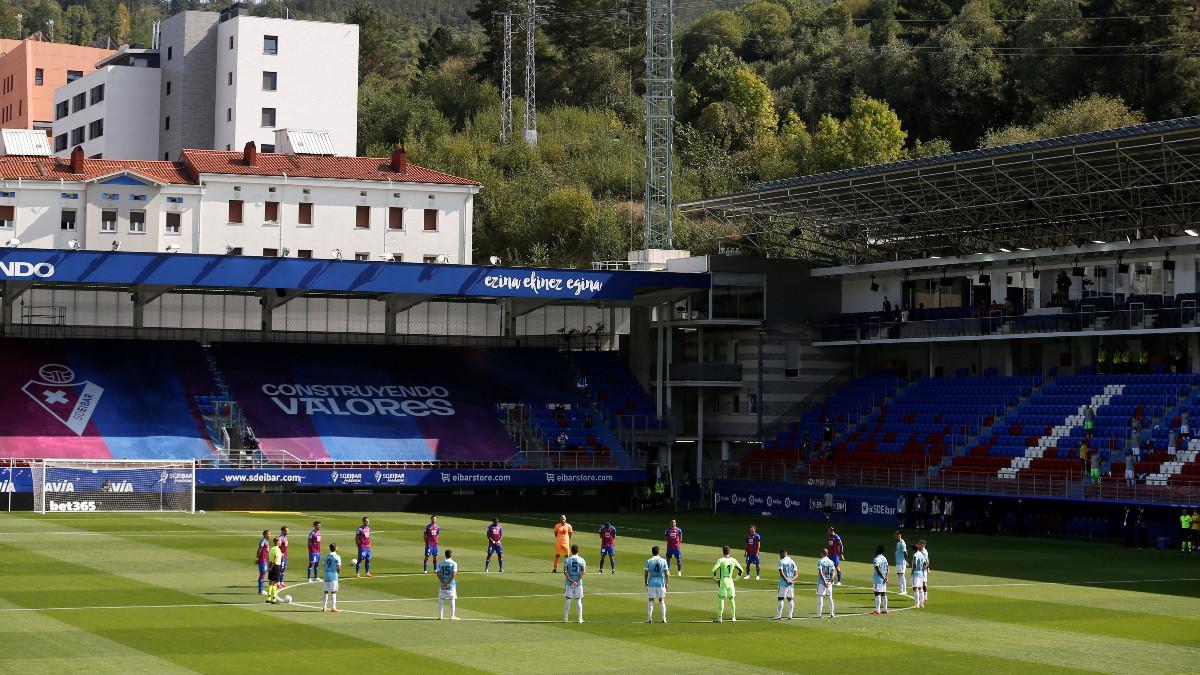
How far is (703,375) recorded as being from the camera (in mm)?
→ 73062

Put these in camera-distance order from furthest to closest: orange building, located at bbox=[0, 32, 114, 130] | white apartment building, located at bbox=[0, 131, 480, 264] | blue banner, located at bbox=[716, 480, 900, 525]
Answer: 1. orange building, located at bbox=[0, 32, 114, 130]
2. white apartment building, located at bbox=[0, 131, 480, 264]
3. blue banner, located at bbox=[716, 480, 900, 525]

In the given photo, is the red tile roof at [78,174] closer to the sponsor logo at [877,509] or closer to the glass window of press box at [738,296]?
the glass window of press box at [738,296]

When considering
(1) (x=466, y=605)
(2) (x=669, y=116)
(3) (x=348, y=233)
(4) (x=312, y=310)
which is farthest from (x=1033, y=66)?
(1) (x=466, y=605)

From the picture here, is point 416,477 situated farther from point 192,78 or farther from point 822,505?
point 192,78

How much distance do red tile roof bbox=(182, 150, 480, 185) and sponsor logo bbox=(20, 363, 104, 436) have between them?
70.4 feet

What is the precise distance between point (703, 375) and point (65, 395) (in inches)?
1098

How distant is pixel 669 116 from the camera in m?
74.9

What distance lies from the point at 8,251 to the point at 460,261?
30.9 meters

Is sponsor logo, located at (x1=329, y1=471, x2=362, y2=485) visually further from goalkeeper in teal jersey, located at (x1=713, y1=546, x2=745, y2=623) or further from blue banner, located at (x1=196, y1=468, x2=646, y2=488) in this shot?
goalkeeper in teal jersey, located at (x1=713, y1=546, x2=745, y2=623)

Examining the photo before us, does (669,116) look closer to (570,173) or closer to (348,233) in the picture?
(348,233)

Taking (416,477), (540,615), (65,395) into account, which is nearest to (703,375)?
(416,477)

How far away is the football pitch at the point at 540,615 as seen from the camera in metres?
25.7

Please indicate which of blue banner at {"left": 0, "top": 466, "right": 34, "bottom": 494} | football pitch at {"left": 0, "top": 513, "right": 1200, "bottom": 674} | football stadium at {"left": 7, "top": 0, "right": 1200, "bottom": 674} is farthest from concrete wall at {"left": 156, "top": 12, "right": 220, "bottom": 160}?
football pitch at {"left": 0, "top": 513, "right": 1200, "bottom": 674}

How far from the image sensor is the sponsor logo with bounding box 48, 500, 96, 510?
2233 inches
